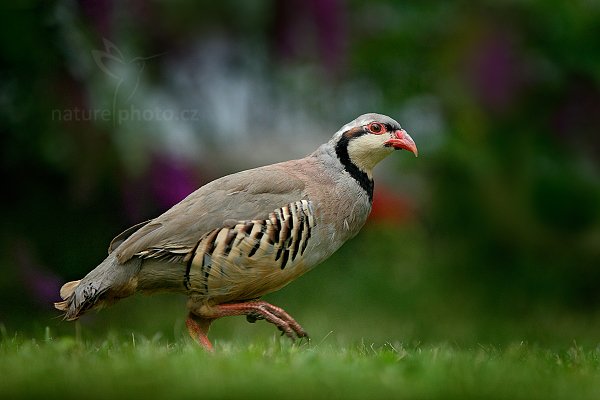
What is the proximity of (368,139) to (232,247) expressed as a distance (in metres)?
1.12

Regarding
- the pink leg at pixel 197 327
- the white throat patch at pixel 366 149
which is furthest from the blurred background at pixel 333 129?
the white throat patch at pixel 366 149

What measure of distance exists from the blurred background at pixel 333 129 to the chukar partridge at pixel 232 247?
5.20 ft

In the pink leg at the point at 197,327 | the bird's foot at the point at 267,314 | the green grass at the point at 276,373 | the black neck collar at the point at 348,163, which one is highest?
the black neck collar at the point at 348,163

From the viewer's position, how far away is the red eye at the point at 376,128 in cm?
609

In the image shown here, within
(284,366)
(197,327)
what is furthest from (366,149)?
(284,366)

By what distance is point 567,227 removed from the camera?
33.9ft

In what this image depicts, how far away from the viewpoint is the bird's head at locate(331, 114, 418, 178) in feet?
19.9

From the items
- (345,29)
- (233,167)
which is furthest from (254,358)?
(233,167)

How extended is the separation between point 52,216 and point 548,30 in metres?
5.20

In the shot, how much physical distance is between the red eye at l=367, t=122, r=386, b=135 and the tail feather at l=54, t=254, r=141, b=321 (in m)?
1.57

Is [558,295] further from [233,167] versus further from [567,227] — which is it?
[233,167]

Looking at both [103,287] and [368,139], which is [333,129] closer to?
[368,139]

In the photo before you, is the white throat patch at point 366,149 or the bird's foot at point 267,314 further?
the white throat patch at point 366,149

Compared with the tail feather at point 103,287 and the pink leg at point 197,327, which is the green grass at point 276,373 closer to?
the tail feather at point 103,287
